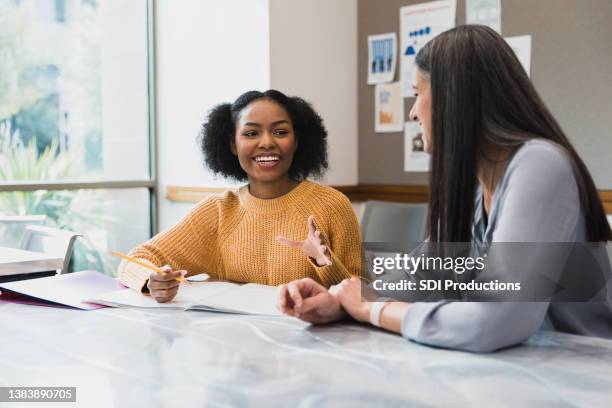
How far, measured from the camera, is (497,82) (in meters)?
1.06

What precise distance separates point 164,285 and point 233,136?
2.52ft

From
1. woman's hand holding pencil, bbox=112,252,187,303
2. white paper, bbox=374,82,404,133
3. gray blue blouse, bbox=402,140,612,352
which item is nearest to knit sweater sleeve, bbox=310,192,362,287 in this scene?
woman's hand holding pencil, bbox=112,252,187,303

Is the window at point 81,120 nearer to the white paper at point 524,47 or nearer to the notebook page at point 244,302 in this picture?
the white paper at point 524,47

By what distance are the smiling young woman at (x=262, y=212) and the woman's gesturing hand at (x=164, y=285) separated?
0.36 m

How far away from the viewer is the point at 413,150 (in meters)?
3.62

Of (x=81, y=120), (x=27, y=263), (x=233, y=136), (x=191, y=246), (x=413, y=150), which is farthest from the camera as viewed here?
(x=413, y=150)

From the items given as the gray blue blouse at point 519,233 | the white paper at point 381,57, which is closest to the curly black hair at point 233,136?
the gray blue blouse at point 519,233

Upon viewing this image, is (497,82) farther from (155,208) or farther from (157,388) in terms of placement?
(155,208)

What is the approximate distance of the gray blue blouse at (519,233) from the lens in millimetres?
946

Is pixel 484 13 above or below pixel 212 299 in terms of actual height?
above

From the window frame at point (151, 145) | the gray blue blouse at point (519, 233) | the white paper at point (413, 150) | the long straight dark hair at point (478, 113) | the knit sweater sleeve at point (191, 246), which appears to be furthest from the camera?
the window frame at point (151, 145)

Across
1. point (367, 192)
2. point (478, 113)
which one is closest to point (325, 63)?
point (367, 192)

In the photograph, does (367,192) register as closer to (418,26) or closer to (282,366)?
(418,26)

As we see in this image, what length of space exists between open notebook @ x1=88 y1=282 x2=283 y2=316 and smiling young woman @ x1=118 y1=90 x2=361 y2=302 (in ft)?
1.02
